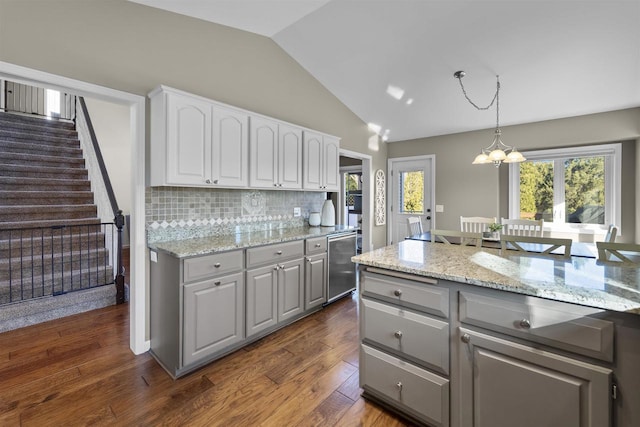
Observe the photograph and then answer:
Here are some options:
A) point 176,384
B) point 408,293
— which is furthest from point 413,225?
point 176,384

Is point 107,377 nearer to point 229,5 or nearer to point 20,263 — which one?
point 20,263

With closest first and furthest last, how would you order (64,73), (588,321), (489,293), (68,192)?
(588,321)
(489,293)
(64,73)
(68,192)

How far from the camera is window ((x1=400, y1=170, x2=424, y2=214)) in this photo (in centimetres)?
530

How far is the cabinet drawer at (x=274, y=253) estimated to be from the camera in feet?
7.98

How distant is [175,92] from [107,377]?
2.20 metres

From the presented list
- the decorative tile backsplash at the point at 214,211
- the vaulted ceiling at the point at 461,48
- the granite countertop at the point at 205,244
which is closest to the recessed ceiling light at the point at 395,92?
the vaulted ceiling at the point at 461,48

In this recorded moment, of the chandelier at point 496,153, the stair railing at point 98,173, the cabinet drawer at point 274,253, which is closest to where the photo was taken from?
the cabinet drawer at point 274,253

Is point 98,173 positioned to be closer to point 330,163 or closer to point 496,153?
point 330,163

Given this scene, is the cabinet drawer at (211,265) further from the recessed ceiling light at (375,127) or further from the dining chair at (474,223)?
the recessed ceiling light at (375,127)

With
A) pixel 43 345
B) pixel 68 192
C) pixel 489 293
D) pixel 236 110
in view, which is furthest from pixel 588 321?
pixel 68 192

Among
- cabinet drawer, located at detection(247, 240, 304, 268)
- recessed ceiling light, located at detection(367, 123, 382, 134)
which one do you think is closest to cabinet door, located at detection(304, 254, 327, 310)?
cabinet drawer, located at detection(247, 240, 304, 268)

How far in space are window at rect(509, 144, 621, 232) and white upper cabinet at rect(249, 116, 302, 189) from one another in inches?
141

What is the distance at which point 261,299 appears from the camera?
253 centimetres

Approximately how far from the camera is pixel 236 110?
268 cm
